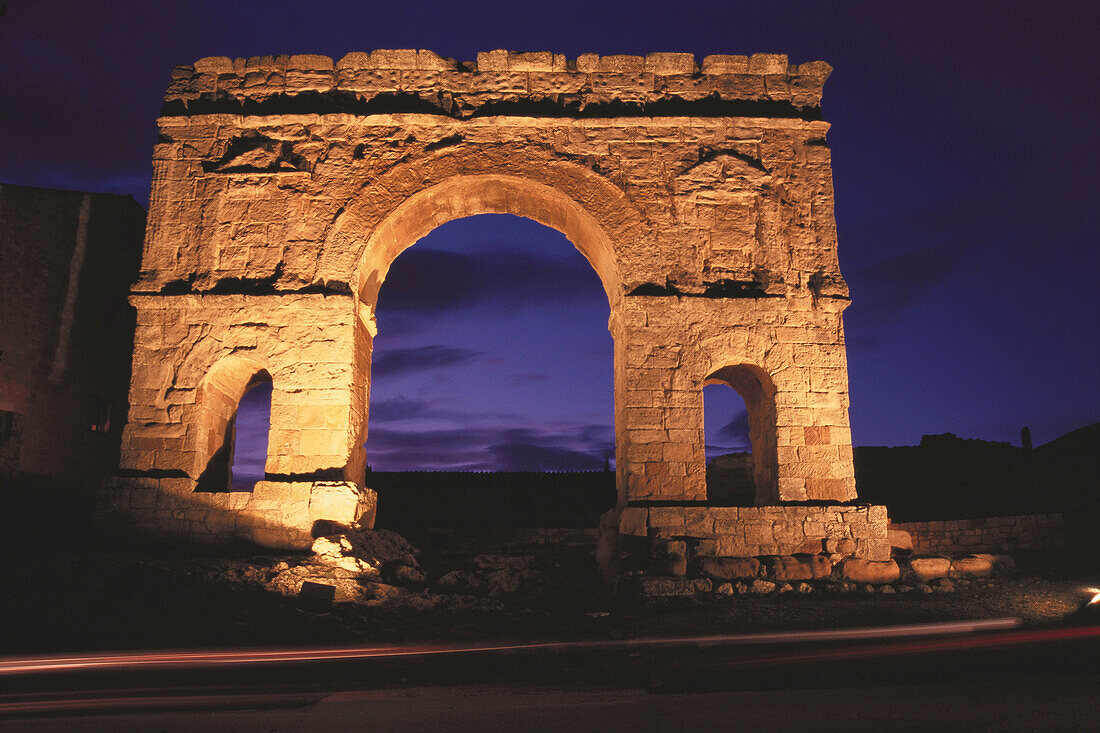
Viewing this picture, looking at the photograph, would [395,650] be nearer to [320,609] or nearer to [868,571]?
[320,609]

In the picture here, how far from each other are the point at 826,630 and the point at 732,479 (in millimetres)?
7477

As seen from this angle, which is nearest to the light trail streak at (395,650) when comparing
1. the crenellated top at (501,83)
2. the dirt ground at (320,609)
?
the dirt ground at (320,609)

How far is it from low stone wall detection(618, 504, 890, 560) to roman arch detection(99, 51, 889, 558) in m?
0.02

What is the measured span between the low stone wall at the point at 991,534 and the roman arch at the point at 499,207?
3757 mm

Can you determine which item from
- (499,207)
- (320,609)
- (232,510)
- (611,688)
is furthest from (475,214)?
(611,688)

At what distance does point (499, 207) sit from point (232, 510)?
4.98m

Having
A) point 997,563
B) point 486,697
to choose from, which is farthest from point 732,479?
point 486,697

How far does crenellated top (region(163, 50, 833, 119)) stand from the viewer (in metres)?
8.44

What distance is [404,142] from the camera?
8.27m

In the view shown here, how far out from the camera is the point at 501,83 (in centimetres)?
848

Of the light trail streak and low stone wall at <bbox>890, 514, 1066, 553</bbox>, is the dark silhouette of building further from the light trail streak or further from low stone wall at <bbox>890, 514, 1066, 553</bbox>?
low stone wall at <bbox>890, 514, 1066, 553</bbox>

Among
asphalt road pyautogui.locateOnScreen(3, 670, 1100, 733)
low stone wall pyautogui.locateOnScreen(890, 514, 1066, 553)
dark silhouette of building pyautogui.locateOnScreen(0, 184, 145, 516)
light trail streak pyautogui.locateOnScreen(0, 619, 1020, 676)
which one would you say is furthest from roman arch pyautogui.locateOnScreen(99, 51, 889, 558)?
dark silhouette of building pyautogui.locateOnScreen(0, 184, 145, 516)

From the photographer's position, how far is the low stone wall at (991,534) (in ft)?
29.5

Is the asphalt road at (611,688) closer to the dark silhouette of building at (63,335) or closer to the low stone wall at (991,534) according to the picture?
the low stone wall at (991,534)
